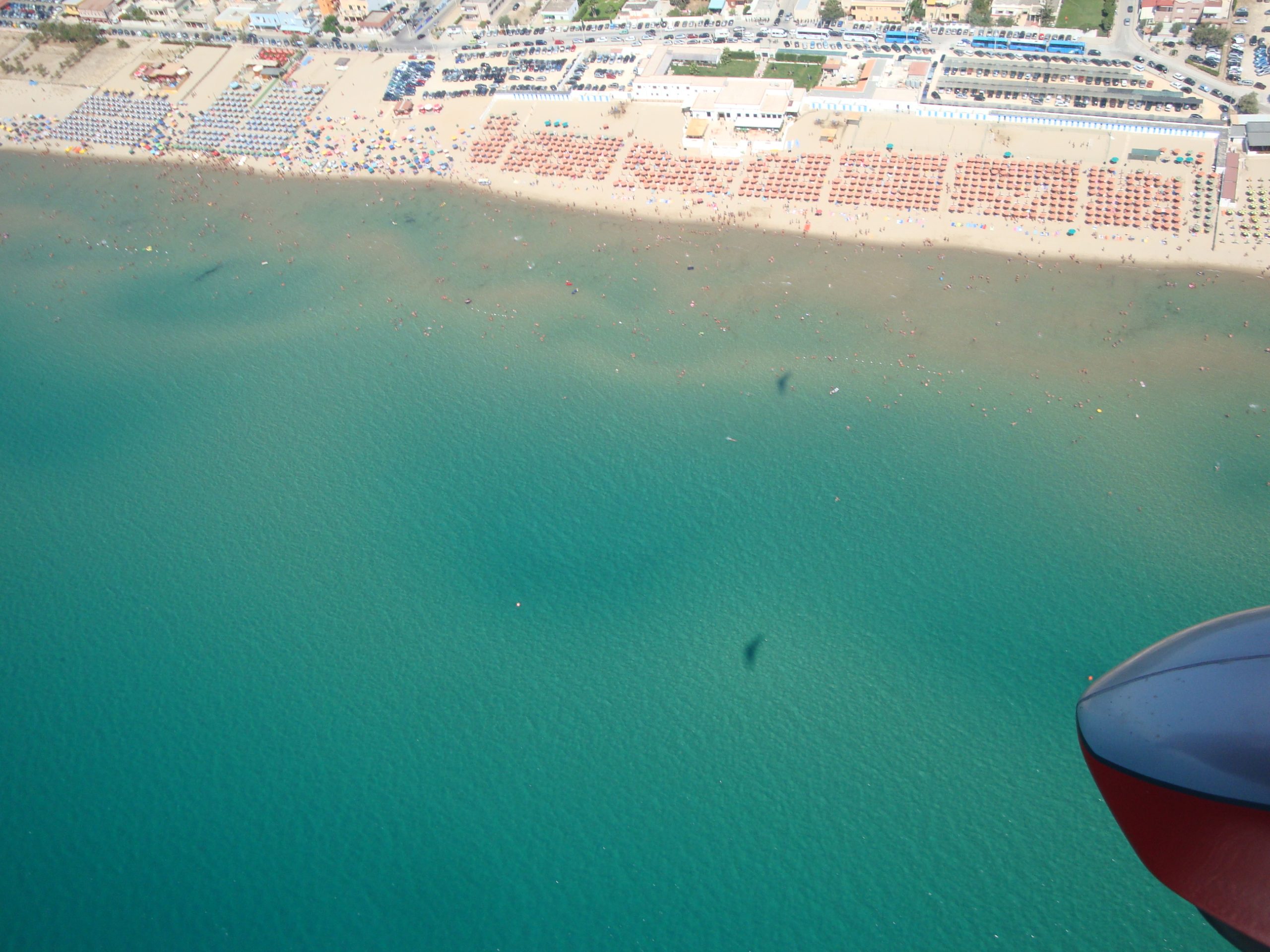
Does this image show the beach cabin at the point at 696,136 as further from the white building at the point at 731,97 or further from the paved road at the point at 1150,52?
the paved road at the point at 1150,52

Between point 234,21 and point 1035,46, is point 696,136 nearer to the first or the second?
point 1035,46

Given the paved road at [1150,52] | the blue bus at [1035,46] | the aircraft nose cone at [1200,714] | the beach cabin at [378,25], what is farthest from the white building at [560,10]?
the aircraft nose cone at [1200,714]

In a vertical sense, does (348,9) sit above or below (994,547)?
above

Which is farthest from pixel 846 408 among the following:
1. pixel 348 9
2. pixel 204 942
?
pixel 348 9

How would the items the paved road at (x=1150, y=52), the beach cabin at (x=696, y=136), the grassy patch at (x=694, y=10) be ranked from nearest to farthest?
1. the paved road at (x=1150, y=52)
2. the beach cabin at (x=696, y=136)
3. the grassy patch at (x=694, y=10)

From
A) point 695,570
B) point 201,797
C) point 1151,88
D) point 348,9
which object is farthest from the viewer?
point 348,9

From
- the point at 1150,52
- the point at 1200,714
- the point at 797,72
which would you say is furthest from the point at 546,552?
the point at 1150,52

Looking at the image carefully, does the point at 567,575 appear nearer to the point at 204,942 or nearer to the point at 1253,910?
the point at 204,942
